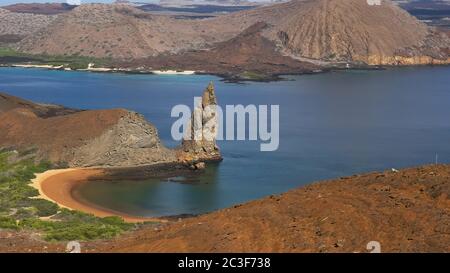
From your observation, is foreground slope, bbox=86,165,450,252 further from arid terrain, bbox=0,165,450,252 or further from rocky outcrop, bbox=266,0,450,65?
rocky outcrop, bbox=266,0,450,65

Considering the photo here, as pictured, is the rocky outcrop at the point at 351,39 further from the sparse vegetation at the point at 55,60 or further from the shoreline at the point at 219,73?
the sparse vegetation at the point at 55,60

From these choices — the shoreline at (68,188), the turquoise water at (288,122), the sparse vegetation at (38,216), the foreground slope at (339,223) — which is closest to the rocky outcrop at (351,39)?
the turquoise water at (288,122)

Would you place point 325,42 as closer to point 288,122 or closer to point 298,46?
point 298,46

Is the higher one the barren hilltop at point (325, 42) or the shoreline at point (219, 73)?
the barren hilltop at point (325, 42)

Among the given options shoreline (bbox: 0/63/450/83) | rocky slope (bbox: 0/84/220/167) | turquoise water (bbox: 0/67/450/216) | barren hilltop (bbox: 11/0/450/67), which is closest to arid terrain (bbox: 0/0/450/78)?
barren hilltop (bbox: 11/0/450/67)

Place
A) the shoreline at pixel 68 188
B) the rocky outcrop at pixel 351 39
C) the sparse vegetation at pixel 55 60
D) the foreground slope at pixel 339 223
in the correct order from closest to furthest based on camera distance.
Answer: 1. the foreground slope at pixel 339 223
2. the shoreline at pixel 68 188
3. the sparse vegetation at pixel 55 60
4. the rocky outcrop at pixel 351 39
